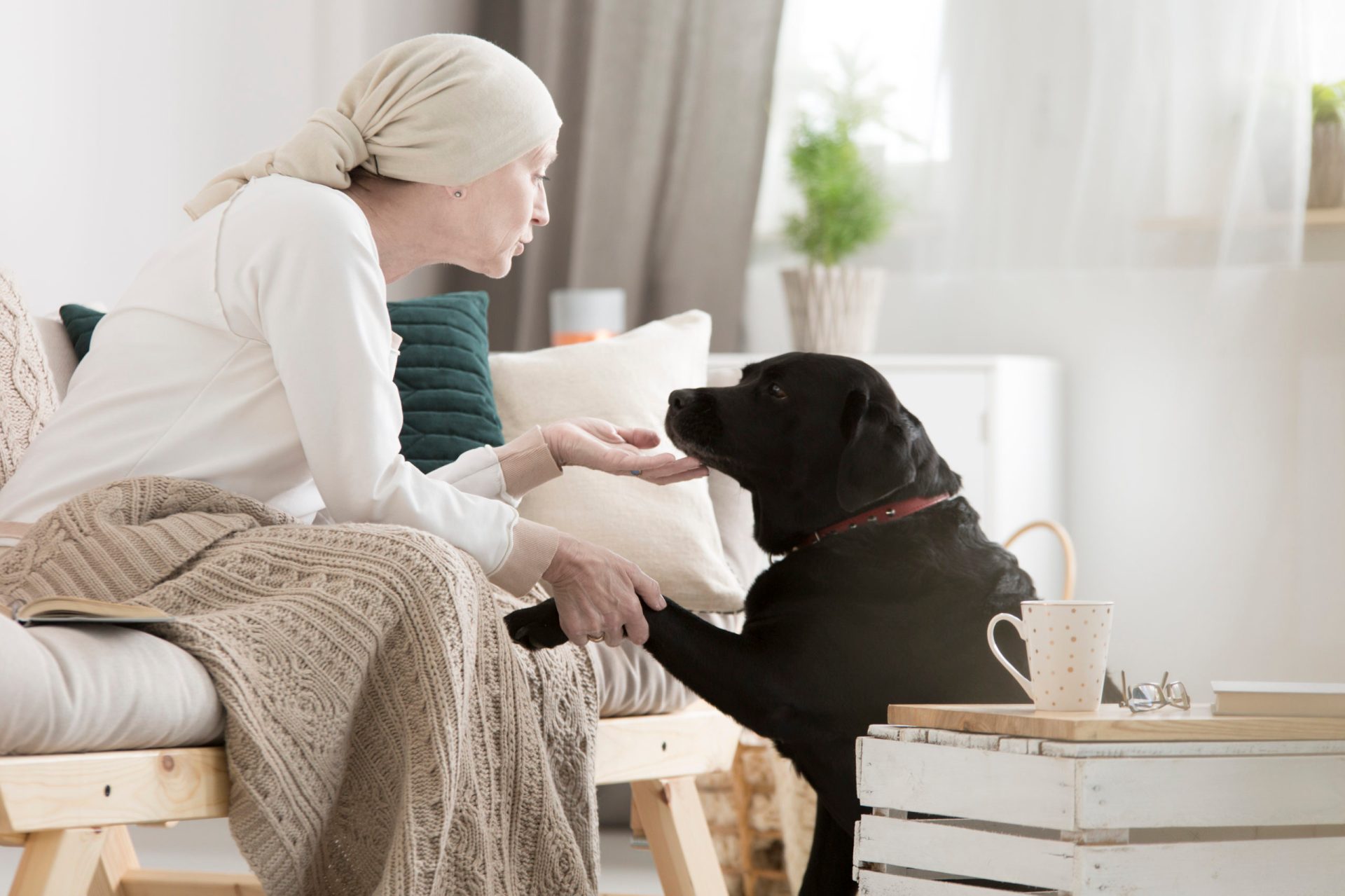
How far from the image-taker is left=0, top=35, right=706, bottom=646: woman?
1.21m

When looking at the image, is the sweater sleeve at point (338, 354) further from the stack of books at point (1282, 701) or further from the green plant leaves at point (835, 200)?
the green plant leaves at point (835, 200)

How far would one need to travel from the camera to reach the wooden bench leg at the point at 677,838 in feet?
5.40

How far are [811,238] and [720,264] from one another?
26cm

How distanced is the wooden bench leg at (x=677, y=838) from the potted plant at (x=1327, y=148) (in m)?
1.85

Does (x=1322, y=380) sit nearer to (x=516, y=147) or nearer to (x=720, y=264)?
(x=720, y=264)

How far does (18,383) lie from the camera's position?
62.5 inches

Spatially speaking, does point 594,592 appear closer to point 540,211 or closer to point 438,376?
point 540,211

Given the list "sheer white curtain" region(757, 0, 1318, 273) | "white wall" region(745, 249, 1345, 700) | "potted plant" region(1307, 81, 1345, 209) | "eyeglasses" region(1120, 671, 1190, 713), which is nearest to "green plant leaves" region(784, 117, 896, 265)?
"sheer white curtain" region(757, 0, 1318, 273)

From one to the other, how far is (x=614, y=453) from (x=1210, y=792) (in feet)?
2.37

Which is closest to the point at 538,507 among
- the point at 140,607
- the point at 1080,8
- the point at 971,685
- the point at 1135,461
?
the point at 971,685

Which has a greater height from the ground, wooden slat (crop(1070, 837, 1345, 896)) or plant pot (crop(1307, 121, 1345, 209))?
plant pot (crop(1307, 121, 1345, 209))

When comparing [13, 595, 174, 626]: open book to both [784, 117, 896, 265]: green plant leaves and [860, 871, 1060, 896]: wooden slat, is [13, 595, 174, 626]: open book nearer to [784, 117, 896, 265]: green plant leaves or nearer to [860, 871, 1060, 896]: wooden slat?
[860, 871, 1060, 896]: wooden slat

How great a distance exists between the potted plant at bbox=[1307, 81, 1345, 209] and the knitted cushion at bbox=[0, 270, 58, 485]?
2.29 m

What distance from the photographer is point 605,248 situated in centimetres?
322
